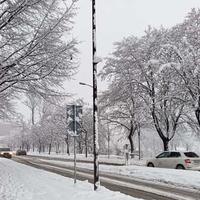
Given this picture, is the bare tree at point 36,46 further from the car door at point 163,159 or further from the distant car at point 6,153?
the distant car at point 6,153

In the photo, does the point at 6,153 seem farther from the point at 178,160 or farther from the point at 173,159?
the point at 178,160

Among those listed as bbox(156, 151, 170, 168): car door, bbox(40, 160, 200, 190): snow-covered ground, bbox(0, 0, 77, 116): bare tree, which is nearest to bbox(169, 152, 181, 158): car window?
bbox(156, 151, 170, 168): car door

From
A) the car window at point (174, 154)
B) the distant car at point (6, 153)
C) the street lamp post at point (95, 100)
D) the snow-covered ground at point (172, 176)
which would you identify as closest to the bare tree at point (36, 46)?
the street lamp post at point (95, 100)

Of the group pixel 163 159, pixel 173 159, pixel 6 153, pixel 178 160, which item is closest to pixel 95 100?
pixel 178 160

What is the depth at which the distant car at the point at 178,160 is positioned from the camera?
76.6ft

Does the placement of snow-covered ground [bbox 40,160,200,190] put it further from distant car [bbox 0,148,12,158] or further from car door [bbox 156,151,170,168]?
distant car [bbox 0,148,12,158]

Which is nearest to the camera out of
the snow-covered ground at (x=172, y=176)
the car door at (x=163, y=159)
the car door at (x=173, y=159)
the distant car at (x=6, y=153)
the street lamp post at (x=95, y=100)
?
the street lamp post at (x=95, y=100)

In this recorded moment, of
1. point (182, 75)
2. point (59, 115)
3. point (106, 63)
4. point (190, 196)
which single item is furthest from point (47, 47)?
point (59, 115)

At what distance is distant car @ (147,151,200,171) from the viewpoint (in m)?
23.4

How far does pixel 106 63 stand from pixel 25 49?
27.0 m

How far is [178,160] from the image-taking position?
24.4 metres

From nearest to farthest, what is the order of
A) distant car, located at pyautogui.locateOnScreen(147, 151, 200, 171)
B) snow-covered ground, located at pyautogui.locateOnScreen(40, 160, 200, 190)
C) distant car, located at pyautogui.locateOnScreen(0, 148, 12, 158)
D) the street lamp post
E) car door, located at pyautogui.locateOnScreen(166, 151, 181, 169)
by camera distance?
1. the street lamp post
2. snow-covered ground, located at pyautogui.locateOnScreen(40, 160, 200, 190)
3. distant car, located at pyautogui.locateOnScreen(147, 151, 200, 171)
4. car door, located at pyautogui.locateOnScreen(166, 151, 181, 169)
5. distant car, located at pyautogui.locateOnScreen(0, 148, 12, 158)

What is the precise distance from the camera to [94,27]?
1374 cm

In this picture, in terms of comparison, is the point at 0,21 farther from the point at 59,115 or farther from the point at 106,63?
the point at 59,115
